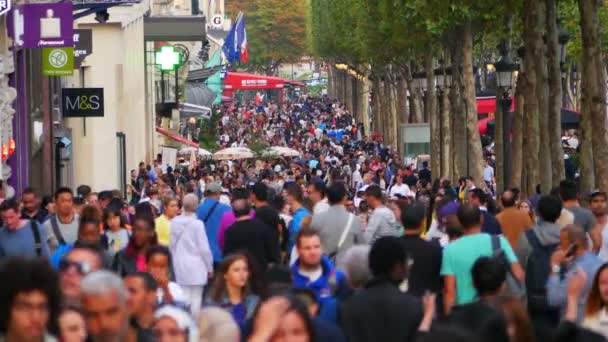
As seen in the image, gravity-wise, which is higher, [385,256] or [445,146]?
[385,256]

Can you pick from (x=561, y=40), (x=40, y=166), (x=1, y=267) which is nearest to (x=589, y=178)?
(x=561, y=40)

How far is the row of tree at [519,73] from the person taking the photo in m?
30.6

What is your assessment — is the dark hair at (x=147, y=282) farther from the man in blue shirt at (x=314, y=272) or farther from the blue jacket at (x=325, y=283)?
the man in blue shirt at (x=314, y=272)

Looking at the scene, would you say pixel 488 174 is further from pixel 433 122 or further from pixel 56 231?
pixel 56 231

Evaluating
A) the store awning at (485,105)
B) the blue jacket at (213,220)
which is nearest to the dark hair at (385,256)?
the blue jacket at (213,220)

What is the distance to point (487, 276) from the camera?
35.1 feet

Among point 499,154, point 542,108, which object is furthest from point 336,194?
point 499,154

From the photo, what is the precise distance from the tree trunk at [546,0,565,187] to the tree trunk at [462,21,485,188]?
882 centimetres

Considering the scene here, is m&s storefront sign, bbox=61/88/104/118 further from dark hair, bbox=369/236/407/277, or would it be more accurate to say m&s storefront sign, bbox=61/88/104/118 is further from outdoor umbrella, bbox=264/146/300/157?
outdoor umbrella, bbox=264/146/300/157

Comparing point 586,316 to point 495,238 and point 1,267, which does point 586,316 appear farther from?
point 1,267

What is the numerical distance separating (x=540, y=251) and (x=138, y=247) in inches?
126

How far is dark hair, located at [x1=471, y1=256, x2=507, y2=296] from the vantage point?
10.7 m

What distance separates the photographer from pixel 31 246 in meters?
16.1

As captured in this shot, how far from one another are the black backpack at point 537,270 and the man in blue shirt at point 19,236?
14.5 ft
